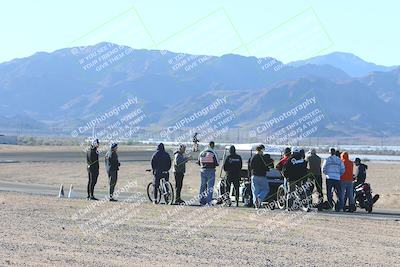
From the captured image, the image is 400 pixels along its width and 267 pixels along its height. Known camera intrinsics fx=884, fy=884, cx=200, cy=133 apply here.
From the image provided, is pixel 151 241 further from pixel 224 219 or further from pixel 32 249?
pixel 224 219

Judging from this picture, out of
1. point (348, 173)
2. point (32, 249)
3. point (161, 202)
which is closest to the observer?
point (32, 249)

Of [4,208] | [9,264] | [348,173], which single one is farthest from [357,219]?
[9,264]

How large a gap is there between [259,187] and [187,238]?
7.01 meters

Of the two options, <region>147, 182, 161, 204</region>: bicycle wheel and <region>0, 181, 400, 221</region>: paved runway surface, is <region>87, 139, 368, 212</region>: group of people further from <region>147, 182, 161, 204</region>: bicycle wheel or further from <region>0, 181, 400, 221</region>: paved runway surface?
<region>0, 181, 400, 221</region>: paved runway surface

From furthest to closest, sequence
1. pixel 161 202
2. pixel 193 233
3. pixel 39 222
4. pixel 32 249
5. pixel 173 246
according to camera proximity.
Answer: pixel 161 202
pixel 39 222
pixel 193 233
pixel 173 246
pixel 32 249

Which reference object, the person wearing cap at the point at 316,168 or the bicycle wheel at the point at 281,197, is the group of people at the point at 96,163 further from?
the person wearing cap at the point at 316,168

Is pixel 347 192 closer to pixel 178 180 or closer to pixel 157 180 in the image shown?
pixel 178 180

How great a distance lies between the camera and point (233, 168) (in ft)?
77.6

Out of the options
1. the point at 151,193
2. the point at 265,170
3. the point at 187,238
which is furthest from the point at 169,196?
the point at 187,238

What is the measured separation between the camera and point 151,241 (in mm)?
15531

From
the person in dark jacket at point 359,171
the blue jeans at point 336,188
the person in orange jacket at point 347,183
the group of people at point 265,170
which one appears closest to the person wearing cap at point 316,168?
the group of people at point 265,170

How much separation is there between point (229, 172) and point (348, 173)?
3.19m

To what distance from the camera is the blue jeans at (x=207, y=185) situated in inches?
947

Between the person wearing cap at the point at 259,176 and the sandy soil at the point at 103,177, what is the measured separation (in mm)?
6105
